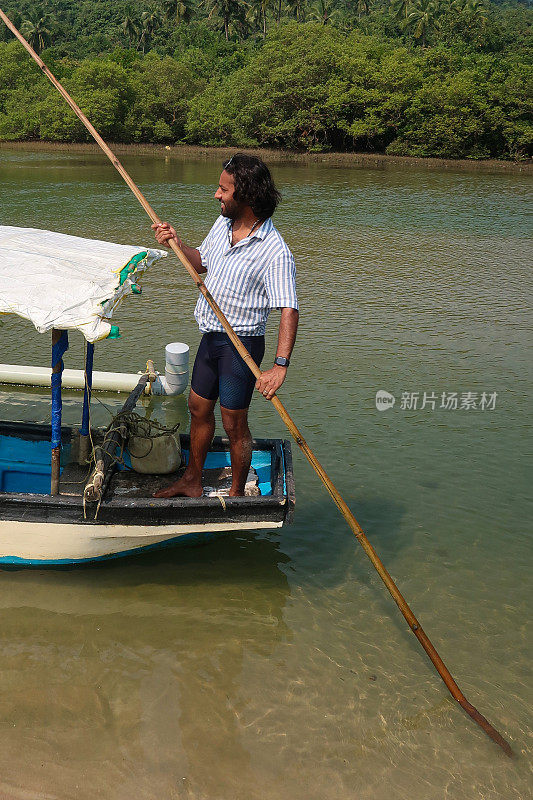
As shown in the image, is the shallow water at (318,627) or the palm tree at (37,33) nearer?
the shallow water at (318,627)

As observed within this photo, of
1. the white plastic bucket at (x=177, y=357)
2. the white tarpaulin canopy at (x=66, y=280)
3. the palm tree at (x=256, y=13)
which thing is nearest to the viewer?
the white tarpaulin canopy at (x=66, y=280)

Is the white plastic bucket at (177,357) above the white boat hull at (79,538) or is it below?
above

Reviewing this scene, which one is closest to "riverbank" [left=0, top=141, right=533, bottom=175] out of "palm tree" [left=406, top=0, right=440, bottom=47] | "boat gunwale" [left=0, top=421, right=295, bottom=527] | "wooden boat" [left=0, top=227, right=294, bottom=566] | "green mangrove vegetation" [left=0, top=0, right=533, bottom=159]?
"green mangrove vegetation" [left=0, top=0, right=533, bottom=159]

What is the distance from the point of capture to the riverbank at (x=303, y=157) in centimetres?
2897

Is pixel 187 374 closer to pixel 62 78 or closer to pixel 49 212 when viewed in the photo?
pixel 49 212

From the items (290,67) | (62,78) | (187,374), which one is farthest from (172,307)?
(62,78)

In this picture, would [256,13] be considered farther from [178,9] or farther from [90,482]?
[90,482]

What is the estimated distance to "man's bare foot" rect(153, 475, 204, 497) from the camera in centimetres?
414

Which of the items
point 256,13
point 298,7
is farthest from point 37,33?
point 298,7

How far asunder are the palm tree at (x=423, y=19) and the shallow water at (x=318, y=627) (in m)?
50.1

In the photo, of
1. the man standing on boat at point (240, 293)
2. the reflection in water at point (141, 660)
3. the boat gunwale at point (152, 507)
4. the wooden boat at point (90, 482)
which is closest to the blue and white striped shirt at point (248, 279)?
the man standing on boat at point (240, 293)

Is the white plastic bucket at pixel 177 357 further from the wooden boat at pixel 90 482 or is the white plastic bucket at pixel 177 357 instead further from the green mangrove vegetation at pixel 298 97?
the green mangrove vegetation at pixel 298 97

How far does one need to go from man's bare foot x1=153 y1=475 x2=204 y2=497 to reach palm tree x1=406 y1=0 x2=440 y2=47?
179 feet

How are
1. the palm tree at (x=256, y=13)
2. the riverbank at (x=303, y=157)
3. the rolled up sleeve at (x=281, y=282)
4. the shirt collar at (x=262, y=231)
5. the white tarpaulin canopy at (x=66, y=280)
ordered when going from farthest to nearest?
the palm tree at (x=256, y=13), the riverbank at (x=303, y=157), the shirt collar at (x=262, y=231), the rolled up sleeve at (x=281, y=282), the white tarpaulin canopy at (x=66, y=280)
